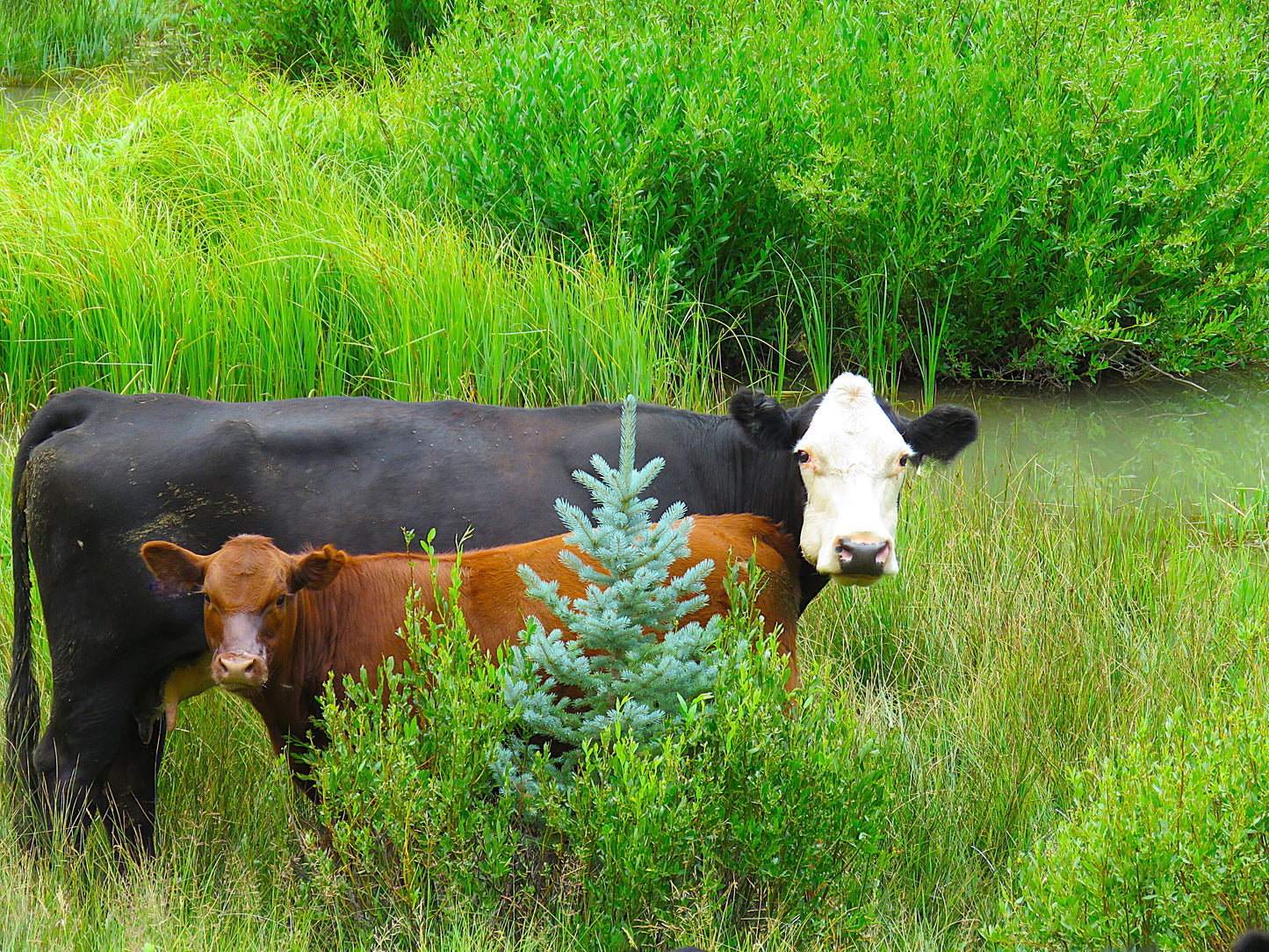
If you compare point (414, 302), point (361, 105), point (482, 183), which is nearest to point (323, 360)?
point (414, 302)

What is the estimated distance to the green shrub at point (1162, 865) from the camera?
298 centimetres

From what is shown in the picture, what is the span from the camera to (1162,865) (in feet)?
9.84

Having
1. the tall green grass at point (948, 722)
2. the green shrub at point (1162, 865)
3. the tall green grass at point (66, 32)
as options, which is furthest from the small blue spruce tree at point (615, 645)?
the tall green grass at point (66, 32)

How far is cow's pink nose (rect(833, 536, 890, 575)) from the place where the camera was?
3979 millimetres

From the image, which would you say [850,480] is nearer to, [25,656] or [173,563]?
[173,563]

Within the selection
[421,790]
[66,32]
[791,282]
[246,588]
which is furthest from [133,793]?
[66,32]

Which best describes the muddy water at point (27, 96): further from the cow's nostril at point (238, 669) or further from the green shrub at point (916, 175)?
the cow's nostril at point (238, 669)

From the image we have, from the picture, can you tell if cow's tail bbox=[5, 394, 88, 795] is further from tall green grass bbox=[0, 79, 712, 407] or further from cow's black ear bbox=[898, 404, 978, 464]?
cow's black ear bbox=[898, 404, 978, 464]

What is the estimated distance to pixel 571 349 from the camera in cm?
720

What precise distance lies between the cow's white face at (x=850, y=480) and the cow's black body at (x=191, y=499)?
193 millimetres

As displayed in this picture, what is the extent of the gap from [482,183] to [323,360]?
2558 mm

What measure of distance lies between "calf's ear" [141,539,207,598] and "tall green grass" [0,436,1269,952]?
74 cm

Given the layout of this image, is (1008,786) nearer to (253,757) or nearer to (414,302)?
(253,757)

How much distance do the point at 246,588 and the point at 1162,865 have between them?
2.42m
